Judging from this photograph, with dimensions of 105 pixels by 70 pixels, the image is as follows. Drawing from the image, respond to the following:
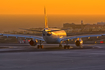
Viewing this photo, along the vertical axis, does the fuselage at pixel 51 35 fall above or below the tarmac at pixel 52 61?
above

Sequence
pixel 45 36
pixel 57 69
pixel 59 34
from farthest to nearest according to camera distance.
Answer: pixel 59 34 → pixel 45 36 → pixel 57 69

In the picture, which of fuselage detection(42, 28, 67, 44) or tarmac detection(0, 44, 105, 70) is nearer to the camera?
tarmac detection(0, 44, 105, 70)

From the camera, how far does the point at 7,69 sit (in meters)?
26.0

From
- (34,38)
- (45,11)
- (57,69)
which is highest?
(45,11)

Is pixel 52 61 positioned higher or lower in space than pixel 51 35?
lower

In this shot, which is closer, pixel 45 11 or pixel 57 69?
pixel 57 69

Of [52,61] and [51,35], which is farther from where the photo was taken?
[51,35]

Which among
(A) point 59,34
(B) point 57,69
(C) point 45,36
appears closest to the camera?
(B) point 57,69

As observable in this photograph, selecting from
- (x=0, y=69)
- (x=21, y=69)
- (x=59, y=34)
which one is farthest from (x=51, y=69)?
(x=59, y=34)

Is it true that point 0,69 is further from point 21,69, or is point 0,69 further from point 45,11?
point 45,11

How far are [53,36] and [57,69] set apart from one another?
1185 inches

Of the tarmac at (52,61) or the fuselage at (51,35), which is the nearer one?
the tarmac at (52,61)

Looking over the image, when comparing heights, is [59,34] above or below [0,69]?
above

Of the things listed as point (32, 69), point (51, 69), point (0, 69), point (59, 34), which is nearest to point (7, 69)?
point (0, 69)
